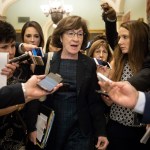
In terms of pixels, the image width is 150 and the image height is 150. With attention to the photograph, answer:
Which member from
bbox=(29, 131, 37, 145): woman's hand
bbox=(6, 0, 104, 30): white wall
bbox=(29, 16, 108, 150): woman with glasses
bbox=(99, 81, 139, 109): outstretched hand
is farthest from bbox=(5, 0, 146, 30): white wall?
bbox=(99, 81, 139, 109): outstretched hand

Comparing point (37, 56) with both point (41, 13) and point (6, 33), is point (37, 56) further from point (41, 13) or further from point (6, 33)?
point (41, 13)

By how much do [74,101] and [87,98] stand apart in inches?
5.1

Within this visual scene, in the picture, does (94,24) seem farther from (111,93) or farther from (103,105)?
→ (111,93)

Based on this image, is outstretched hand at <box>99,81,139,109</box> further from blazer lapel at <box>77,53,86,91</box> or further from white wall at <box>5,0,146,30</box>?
white wall at <box>5,0,146,30</box>

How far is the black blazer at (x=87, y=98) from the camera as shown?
2.19m

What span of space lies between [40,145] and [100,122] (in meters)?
0.50

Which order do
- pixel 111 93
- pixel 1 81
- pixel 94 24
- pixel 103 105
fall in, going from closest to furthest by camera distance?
pixel 111 93 → pixel 1 81 → pixel 103 105 → pixel 94 24

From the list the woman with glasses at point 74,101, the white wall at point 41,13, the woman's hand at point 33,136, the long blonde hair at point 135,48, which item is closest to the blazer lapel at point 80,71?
the woman with glasses at point 74,101

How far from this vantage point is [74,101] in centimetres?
220

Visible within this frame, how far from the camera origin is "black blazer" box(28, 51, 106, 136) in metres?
2.19

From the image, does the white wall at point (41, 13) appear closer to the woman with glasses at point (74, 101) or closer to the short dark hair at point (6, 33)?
the woman with glasses at point (74, 101)

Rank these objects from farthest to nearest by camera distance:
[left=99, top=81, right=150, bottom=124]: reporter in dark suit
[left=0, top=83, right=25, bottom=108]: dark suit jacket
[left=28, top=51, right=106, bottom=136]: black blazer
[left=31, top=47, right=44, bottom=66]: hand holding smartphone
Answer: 1. [left=28, top=51, right=106, bottom=136]: black blazer
2. [left=31, top=47, right=44, bottom=66]: hand holding smartphone
3. [left=0, top=83, right=25, bottom=108]: dark suit jacket
4. [left=99, top=81, right=150, bottom=124]: reporter in dark suit

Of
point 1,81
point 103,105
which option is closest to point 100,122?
point 103,105

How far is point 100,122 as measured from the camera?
225 centimetres
